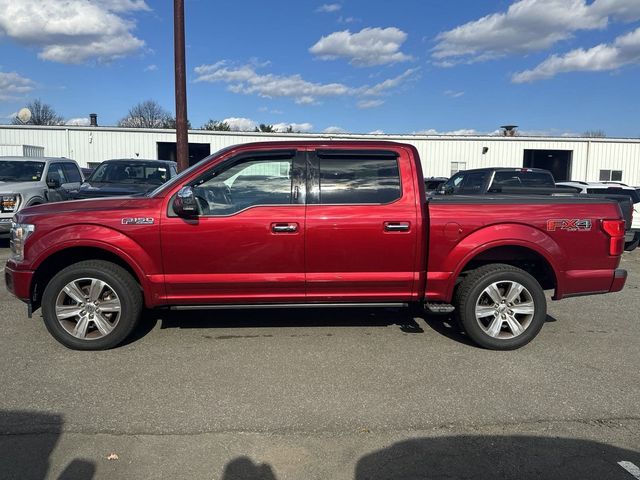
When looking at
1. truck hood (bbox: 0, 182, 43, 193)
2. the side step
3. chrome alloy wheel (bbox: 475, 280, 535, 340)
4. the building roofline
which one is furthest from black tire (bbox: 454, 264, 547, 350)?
the building roofline

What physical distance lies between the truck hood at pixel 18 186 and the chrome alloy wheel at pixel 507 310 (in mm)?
9182

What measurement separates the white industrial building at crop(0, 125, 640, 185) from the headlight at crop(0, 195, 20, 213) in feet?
62.3

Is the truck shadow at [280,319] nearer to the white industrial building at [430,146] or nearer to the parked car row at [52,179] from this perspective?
the parked car row at [52,179]

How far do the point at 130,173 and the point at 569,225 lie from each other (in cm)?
890

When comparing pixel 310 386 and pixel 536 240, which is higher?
pixel 536 240

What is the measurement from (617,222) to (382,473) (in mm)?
3489

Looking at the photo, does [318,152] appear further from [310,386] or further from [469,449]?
[469,449]

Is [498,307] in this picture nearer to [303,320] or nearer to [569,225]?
[569,225]

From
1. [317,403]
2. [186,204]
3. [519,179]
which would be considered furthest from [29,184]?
[519,179]

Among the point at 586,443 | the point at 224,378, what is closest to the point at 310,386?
the point at 224,378

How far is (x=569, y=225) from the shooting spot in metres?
4.79

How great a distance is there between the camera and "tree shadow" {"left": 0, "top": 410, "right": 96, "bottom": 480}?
284 cm

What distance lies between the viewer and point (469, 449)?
10.3 feet

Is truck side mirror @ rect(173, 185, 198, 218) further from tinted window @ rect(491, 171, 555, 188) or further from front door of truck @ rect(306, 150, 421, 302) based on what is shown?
tinted window @ rect(491, 171, 555, 188)
